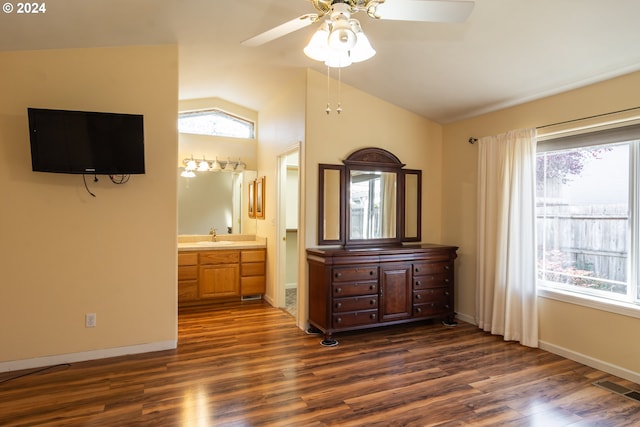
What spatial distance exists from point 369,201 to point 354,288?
112 cm

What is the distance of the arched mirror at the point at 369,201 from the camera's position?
4078mm

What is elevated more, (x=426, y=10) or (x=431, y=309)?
(x=426, y=10)

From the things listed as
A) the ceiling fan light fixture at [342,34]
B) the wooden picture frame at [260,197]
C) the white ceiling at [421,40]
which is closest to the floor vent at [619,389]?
the white ceiling at [421,40]

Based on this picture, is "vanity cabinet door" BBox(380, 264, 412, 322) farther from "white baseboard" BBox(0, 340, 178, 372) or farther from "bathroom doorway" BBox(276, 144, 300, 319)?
"white baseboard" BBox(0, 340, 178, 372)

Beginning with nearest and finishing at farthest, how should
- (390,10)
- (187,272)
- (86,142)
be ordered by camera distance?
(390,10) → (86,142) → (187,272)

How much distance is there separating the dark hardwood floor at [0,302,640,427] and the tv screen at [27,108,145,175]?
5.43ft

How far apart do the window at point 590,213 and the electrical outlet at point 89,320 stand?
4.20 m

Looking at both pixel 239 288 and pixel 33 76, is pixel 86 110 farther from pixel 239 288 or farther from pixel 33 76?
pixel 239 288

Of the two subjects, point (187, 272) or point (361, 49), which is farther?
point (187, 272)

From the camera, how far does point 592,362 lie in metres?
3.07

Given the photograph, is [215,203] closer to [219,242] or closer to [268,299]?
[219,242]

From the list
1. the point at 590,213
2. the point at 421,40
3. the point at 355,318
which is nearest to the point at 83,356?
the point at 355,318

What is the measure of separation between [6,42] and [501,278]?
15.9 feet

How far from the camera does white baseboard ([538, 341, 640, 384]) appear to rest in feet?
9.25
